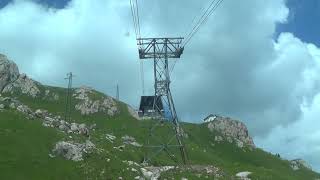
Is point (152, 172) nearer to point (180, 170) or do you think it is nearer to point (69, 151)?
point (180, 170)

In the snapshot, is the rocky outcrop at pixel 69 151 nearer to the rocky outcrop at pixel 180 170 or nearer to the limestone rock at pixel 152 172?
the limestone rock at pixel 152 172

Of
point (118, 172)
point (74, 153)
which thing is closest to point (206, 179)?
point (118, 172)

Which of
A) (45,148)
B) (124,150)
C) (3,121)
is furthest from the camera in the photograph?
(124,150)

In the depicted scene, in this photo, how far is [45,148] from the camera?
121375 millimetres

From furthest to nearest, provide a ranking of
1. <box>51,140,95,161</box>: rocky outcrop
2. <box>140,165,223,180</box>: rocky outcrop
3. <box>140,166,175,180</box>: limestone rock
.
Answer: <box>51,140,95,161</box>: rocky outcrop
<box>140,165,223,180</box>: rocky outcrop
<box>140,166,175,180</box>: limestone rock

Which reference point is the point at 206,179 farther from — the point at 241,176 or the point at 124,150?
the point at 124,150

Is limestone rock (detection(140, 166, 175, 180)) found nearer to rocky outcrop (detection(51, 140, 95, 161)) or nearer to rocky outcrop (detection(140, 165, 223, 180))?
rocky outcrop (detection(140, 165, 223, 180))

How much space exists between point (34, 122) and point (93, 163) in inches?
1216

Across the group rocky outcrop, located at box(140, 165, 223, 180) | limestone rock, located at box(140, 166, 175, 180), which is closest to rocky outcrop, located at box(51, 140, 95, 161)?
limestone rock, located at box(140, 166, 175, 180)

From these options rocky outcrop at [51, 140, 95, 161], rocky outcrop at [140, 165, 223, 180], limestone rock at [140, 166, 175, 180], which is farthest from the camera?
rocky outcrop at [51, 140, 95, 161]

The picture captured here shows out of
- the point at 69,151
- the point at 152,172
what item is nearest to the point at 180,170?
the point at 152,172

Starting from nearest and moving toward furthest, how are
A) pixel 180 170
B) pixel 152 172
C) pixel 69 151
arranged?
pixel 69 151, pixel 152 172, pixel 180 170

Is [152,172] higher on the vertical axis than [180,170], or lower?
lower

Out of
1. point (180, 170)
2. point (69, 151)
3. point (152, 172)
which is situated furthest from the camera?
point (180, 170)
